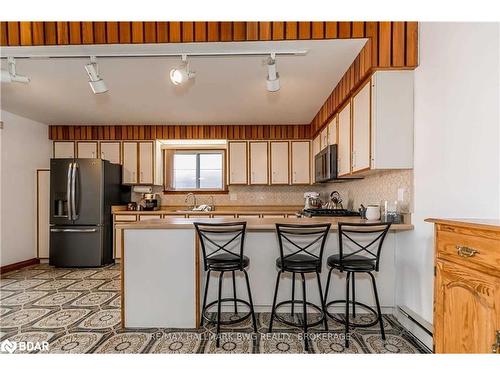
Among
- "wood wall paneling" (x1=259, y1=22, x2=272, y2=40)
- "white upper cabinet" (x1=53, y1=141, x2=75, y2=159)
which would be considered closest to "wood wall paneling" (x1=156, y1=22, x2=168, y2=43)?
"wood wall paneling" (x1=259, y1=22, x2=272, y2=40)

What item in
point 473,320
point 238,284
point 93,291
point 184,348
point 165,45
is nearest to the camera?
point 473,320

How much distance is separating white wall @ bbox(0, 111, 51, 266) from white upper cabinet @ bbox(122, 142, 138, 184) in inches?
55.1

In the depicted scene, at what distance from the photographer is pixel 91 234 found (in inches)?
170

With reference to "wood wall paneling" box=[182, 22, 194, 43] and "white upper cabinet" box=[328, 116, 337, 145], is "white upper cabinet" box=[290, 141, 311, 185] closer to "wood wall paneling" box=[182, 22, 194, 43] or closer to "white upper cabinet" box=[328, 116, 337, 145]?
"white upper cabinet" box=[328, 116, 337, 145]

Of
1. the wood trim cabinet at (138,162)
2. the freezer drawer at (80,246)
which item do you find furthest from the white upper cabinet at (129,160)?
the freezer drawer at (80,246)

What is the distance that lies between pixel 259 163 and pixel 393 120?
2905mm

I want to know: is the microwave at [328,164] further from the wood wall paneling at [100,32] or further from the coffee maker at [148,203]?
the coffee maker at [148,203]

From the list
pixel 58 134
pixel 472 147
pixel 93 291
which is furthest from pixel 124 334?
pixel 58 134

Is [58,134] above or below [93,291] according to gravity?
above

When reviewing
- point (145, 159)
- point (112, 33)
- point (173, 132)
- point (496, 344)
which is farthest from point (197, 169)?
point (496, 344)

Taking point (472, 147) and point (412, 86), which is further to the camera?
point (412, 86)

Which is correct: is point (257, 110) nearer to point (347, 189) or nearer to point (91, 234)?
point (347, 189)

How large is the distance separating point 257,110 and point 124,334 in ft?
10.8

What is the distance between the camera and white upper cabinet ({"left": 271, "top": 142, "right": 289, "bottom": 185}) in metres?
5.04
